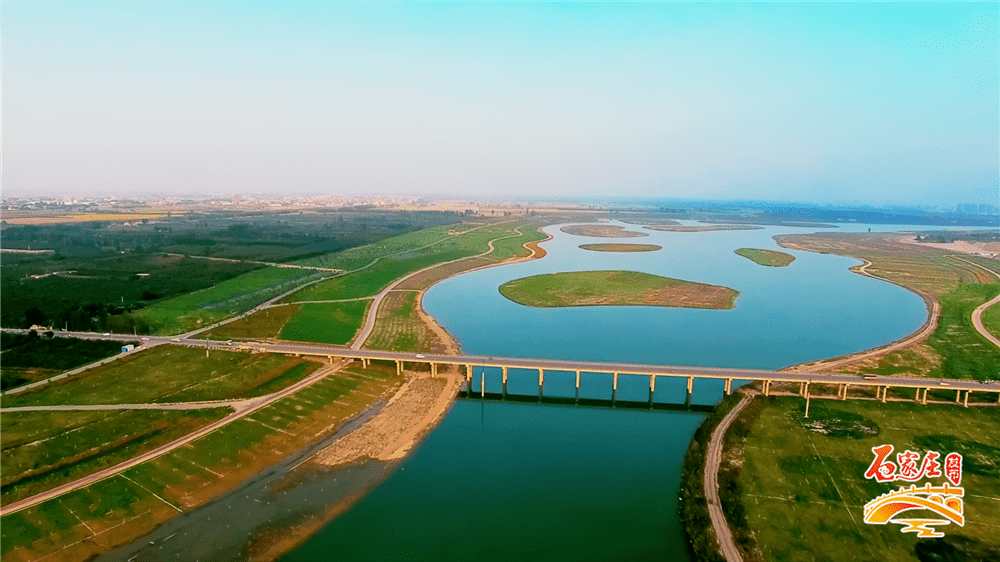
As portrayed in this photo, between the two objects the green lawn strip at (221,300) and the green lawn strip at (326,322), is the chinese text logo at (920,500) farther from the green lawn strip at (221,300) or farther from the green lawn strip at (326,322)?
the green lawn strip at (221,300)

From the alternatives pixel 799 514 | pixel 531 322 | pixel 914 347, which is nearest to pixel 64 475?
pixel 799 514

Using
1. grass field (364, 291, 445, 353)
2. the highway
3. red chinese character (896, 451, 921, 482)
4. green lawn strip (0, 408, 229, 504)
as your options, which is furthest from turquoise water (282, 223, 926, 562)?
green lawn strip (0, 408, 229, 504)

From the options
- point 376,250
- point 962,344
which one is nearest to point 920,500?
point 962,344

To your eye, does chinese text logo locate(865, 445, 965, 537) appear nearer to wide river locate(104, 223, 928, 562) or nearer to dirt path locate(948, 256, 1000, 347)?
wide river locate(104, 223, 928, 562)

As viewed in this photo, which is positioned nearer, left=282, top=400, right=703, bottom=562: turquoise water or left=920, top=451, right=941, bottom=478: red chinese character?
left=282, top=400, right=703, bottom=562: turquoise water

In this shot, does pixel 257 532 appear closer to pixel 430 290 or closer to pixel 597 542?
pixel 597 542

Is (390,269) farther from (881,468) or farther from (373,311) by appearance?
(881,468)

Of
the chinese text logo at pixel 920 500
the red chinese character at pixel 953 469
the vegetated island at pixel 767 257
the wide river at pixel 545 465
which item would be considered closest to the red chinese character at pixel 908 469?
the chinese text logo at pixel 920 500
